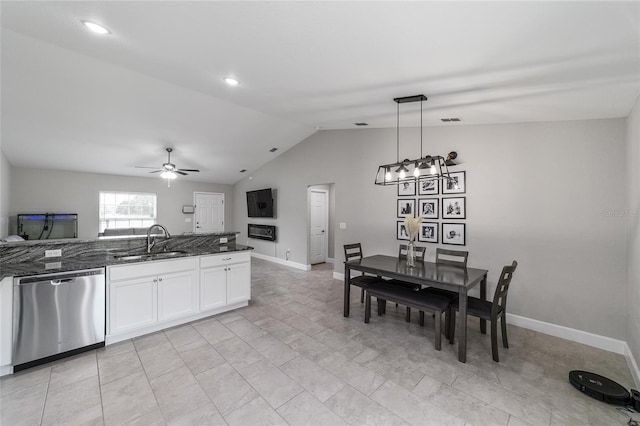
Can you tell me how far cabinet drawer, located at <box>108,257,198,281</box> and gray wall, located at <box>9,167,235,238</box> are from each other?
17.7ft

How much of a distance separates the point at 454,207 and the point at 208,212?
300 inches

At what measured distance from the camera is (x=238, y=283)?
12.7 ft

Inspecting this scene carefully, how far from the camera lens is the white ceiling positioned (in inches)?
65.5

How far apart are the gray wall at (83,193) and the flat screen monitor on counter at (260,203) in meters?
2.03

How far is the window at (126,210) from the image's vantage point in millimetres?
6992

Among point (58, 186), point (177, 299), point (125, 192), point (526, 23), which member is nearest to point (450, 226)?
point (526, 23)

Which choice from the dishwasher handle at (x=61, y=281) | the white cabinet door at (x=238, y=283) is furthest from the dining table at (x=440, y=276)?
the dishwasher handle at (x=61, y=281)

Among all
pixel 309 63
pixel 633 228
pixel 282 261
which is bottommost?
pixel 282 261

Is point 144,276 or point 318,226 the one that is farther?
point 318,226

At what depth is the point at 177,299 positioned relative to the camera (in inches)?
129

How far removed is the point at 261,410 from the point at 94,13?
10.6ft

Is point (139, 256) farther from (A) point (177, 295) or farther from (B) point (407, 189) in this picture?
(B) point (407, 189)

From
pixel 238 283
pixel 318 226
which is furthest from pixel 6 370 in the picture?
pixel 318 226

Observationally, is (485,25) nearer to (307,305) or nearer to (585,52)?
(585,52)
